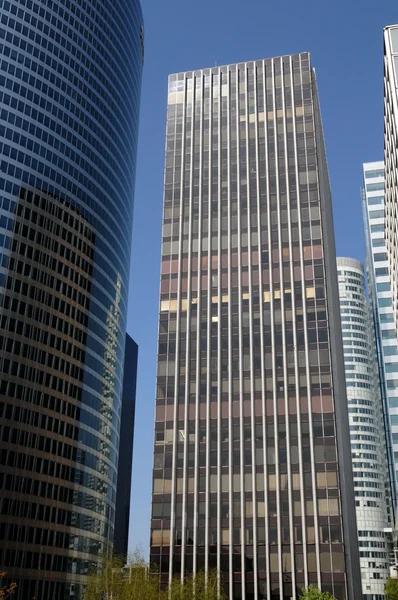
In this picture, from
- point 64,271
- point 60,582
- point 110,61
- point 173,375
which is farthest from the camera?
point 110,61

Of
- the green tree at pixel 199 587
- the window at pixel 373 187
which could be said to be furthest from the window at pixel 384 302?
the green tree at pixel 199 587

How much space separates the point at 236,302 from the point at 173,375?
1497 centimetres

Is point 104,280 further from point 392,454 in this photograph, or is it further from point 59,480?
point 392,454

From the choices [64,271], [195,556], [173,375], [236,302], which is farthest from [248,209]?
[195,556]

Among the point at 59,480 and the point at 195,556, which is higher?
the point at 59,480

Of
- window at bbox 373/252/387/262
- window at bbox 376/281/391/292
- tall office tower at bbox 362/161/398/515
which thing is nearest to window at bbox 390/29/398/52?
tall office tower at bbox 362/161/398/515

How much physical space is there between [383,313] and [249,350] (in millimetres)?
79400

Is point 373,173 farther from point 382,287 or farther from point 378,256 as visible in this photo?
point 382,287

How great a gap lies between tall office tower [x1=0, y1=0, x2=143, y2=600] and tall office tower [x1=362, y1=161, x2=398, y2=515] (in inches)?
2555

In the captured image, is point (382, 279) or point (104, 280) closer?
point (104, 280)

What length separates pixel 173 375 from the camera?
98.9 m

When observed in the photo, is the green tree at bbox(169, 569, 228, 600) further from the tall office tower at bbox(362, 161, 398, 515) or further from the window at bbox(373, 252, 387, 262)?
the window at bbox(373, 252, 387, 262)

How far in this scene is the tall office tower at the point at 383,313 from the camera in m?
155

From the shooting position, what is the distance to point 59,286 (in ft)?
429
